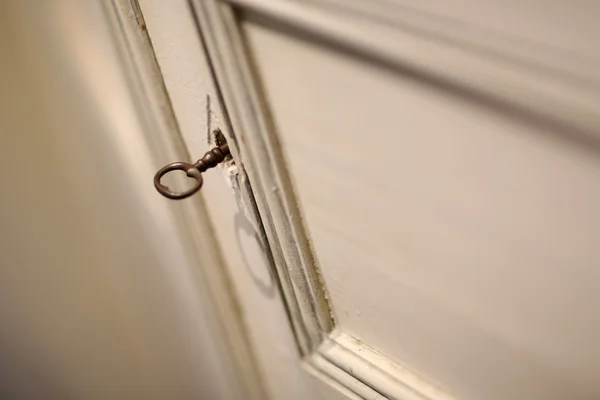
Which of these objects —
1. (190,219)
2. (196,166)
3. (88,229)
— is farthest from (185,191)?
(88,229)

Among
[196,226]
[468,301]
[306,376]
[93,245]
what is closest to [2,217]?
[93,245]

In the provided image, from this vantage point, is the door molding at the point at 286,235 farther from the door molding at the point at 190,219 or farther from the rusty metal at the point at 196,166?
the door molding at the point at 190,219

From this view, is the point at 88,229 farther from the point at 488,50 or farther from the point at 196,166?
the point at 488,50

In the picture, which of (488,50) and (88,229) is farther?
(88,229)

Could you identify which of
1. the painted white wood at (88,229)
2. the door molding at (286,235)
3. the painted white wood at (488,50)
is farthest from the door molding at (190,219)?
the painted white wood at (488,50)

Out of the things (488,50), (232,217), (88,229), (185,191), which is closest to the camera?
(488,50)

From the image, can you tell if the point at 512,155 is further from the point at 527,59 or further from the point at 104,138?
the point at 104,138

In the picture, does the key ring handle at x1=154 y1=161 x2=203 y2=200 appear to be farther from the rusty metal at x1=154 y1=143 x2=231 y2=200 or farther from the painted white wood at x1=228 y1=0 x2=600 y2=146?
the painted white wood at x1=228 y1=0 x2=600 y2=146
